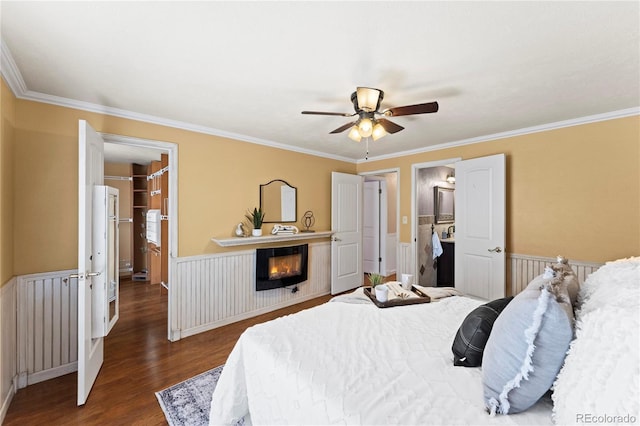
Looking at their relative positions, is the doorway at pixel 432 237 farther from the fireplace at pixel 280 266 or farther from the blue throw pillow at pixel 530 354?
the blue throw pillow at pixel 530 354

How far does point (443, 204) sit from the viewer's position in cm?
529

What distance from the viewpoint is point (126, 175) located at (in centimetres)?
559

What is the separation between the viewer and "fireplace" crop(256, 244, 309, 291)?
146 inches

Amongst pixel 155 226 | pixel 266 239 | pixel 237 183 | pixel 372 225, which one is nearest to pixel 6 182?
pixel 237 183

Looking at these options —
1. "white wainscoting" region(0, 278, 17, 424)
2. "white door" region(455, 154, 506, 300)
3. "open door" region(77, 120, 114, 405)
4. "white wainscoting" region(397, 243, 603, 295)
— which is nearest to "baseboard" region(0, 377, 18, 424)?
"white wainscoting" region(0, 278, 17, 424)

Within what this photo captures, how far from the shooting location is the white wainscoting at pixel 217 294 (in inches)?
121

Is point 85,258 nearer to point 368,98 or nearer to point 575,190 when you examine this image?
point 368,98

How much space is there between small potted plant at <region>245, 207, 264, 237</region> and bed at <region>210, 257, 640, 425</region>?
1.88 meters

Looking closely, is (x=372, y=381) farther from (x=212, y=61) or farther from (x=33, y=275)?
(x=33, y=275)

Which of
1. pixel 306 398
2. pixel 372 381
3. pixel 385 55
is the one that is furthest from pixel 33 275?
pixel 385 55

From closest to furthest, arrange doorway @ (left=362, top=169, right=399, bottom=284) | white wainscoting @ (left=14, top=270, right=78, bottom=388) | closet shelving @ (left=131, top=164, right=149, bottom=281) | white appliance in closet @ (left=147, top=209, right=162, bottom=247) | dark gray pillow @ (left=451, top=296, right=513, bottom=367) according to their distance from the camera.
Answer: dark gray pillow @ (left=451, top=296, right=513, bottom=367) → white wainscoting @ (left=14, top=270, right=78, bottom=388) → white appliance in closet @ (left=147, top=209, right=162, bottom=247) → closet shelving @ (left=131, top=164, right=149, bottom=281) → doorway @ (left=362, top=169, right=399, bottom=284)

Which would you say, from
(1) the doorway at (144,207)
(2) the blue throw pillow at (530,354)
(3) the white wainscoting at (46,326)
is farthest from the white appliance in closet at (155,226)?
(2) the blue throw pillow at (530,354)

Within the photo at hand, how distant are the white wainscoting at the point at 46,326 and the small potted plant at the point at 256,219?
5.92 feet

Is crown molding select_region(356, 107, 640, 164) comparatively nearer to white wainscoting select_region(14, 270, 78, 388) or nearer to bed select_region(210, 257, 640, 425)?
bed select_region(210, 257, 640, 425)
